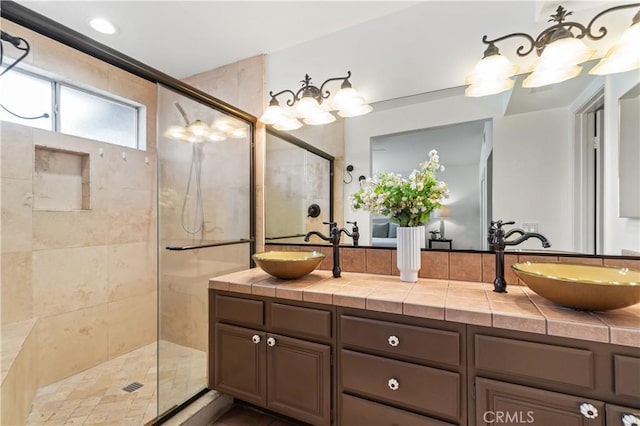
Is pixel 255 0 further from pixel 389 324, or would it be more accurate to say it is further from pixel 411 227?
pixel 389 324

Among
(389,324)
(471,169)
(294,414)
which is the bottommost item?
(294,414)

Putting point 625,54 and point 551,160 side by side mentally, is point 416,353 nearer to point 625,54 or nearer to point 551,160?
point 551,160

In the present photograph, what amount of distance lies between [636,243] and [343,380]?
1.51 m

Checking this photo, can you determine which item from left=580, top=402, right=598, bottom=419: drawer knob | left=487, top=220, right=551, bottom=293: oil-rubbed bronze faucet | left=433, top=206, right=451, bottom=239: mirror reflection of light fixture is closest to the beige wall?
left=433, top=206, right=451, bottom=239: mirror reflection of light fixture

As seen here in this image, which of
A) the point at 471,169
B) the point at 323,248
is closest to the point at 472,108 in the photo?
the point at 471,169

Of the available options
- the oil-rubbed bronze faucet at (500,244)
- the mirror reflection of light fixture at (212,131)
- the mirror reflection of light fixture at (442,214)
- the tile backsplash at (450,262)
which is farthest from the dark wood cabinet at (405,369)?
the mirror reflection of light fixture at (212,131)

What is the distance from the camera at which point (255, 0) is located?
5.72 feet

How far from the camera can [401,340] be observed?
48.7 inches

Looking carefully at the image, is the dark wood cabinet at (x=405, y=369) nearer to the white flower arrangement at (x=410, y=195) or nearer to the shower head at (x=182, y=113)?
the white flower arrangement at (x=410, y=195)

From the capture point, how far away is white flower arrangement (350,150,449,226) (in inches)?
62.5

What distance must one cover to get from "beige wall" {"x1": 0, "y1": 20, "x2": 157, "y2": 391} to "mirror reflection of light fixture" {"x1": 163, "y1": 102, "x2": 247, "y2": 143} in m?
0.91

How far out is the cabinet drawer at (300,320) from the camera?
140 centimetres

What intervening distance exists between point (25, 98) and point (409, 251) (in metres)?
2.91

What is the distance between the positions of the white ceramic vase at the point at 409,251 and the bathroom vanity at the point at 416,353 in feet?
0.23
